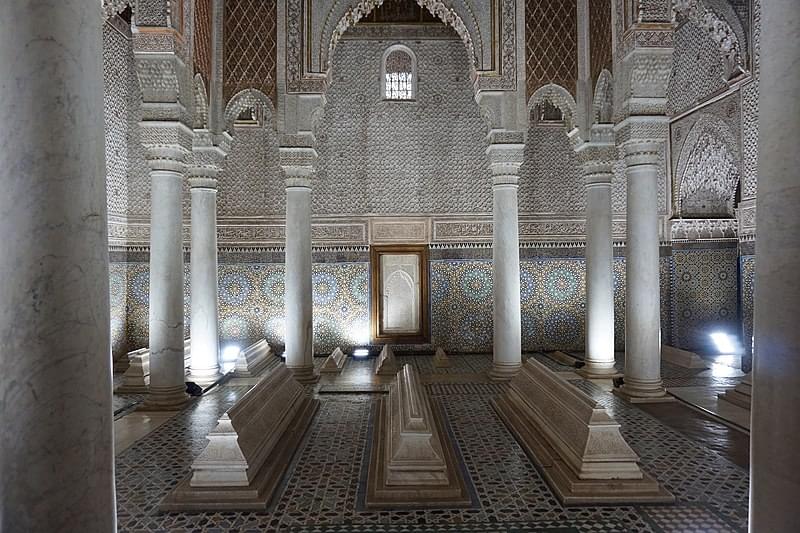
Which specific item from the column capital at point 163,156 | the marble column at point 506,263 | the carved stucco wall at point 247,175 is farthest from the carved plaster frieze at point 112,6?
the marble column at point 506,263

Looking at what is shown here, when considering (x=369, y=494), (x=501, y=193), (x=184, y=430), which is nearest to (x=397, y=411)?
A: (x=369, y=494)

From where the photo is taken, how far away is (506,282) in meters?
6.61

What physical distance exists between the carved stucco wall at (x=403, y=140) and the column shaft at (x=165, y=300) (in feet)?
12.0

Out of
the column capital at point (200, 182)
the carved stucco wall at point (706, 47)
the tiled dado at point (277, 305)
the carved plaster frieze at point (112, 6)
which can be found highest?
the carved stucco wall at point (706, 47)

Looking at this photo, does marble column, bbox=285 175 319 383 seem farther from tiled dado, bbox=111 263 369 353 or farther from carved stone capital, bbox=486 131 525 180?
carved stone capital, bbox=486 131 525 180

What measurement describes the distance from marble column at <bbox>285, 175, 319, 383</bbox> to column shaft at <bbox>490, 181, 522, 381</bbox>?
238cm

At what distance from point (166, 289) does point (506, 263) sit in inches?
155

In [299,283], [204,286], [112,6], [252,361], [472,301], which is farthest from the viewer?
[472,301]

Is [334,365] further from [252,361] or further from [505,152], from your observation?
[505,152]

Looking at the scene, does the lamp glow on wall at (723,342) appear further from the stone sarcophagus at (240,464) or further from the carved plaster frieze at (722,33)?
A: the stone sarcophagus at (240,464)

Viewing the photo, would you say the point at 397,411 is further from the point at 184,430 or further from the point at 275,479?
the point at 184,430

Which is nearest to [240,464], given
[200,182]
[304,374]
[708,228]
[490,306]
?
[304,374]

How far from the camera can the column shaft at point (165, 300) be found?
5602mm

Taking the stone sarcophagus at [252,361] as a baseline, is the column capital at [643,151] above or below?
above
